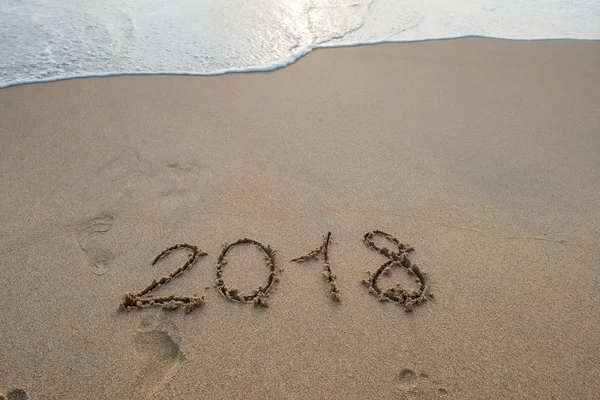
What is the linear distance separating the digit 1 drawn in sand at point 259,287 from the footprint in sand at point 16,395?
0.73 meters

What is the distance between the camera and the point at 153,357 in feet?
4.93

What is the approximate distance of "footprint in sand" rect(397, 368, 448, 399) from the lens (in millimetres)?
1410

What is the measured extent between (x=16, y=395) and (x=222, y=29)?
12.4 feet

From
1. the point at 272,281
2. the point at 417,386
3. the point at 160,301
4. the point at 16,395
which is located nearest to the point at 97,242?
the point at 160,301

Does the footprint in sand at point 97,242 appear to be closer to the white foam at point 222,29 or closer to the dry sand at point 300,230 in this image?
the dry sand at point 300,230

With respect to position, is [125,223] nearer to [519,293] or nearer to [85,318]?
[85,318]

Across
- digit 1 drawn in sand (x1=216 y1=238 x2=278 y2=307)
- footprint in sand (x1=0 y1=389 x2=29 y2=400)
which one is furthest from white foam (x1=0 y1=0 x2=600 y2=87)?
footprint in sand (x1=0 y1=389 x2=29 y2=400)

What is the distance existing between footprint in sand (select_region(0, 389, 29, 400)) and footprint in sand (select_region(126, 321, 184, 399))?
0.36 metres

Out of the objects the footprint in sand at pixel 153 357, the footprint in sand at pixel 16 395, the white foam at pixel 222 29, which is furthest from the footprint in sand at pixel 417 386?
the white foam at pixel 222 29

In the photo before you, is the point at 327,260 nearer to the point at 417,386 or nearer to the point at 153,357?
the point at 417,386

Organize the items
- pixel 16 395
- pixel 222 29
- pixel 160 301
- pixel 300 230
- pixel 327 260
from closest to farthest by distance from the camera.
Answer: pixel 16 395 → pixel 160 301 → pixel 327 260 → pixel 300 230 → pixel 222 29

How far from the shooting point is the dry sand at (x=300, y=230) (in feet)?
4.87

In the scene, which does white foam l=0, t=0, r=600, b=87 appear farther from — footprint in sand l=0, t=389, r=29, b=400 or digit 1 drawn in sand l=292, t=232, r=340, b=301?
footprint in sand l=0, t=389, r=29, b=400

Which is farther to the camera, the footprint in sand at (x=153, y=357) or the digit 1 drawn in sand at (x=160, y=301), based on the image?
the digit 1 drawn in sand at (x=160, y=301)
